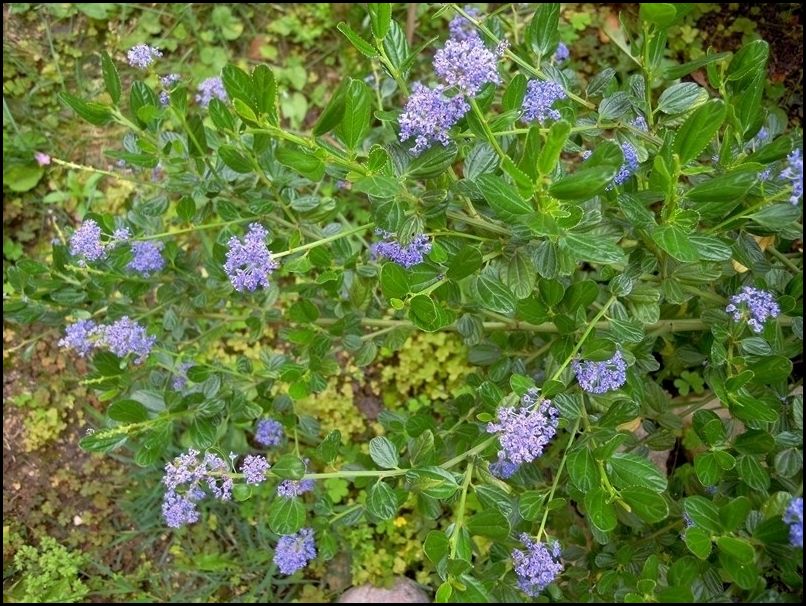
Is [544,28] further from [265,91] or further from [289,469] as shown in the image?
[289,469]

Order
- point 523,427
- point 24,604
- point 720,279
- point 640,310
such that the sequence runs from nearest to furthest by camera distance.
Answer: point 523,427, point 640,310, point 720,279, point 24,604

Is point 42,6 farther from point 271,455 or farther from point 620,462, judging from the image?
point 620,462

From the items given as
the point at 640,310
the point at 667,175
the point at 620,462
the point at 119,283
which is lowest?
the point at 119,283

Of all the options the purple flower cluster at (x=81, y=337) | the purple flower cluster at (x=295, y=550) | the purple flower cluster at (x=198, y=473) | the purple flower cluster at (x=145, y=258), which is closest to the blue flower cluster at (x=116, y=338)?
the purple flower cluster at (x=81, y=337)

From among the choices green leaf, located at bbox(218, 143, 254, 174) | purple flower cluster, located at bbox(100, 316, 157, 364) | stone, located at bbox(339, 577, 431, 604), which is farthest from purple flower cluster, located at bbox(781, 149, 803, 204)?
stone, located at bbox(339, 577, 431, 604)

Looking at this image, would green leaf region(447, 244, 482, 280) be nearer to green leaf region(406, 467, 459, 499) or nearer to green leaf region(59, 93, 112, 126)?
green leaf region(406, 467, 459, 499)

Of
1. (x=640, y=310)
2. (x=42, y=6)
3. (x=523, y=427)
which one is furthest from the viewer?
(x=42, y=6)

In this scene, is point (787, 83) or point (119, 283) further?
point (787, 83)

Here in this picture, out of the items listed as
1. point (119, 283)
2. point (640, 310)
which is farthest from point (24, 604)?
point (640, 310)
